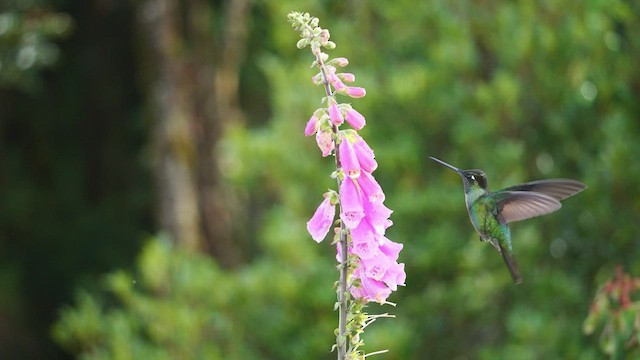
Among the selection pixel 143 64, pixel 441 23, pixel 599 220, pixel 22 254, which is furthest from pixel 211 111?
pixel 599 220

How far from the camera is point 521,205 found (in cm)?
300

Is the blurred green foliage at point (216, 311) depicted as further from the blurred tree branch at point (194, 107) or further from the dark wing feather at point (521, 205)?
the dark wing feather at point (521, 205)

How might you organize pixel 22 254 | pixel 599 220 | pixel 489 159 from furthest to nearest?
1. pixel 22 254
2. pixel 489 159
3. pixel 599 220

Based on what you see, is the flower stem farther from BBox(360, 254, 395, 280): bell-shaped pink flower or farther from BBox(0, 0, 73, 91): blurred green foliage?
BBox(0, 0, 73, 91): blurred green foliage

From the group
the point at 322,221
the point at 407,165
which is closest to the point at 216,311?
the point at 407,165

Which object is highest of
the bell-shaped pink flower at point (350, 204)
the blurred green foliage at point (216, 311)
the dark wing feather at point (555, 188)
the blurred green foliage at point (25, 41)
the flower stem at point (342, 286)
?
the blurred green foliage at point (25, 41)

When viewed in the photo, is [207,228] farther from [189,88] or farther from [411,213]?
[411,213]

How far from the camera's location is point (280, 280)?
625 cm

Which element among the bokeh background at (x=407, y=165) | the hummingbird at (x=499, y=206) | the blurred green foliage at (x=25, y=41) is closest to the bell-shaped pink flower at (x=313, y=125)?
the hummingbird at (x=499, y=206)

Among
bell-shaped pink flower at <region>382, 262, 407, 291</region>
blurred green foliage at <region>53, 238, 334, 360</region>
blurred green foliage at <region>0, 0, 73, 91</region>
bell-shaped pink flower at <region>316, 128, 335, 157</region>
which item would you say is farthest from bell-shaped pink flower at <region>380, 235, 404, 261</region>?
blurred green foliage at <region>0, 0, 73, 91</region>

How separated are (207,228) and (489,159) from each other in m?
3.83

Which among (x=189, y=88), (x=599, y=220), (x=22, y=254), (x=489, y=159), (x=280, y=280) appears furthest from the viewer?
(x=22, y=254)

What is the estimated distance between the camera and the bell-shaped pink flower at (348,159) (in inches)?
87.2

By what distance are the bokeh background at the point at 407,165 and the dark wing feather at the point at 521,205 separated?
5.19 ft
